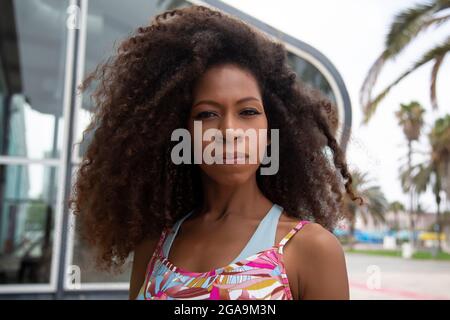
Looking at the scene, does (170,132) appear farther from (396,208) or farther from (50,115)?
(396,208)

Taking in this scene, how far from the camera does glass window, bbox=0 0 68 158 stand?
5.11 m

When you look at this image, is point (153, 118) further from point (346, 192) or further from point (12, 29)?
point (12, 29)

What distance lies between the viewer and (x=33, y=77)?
5777 mm

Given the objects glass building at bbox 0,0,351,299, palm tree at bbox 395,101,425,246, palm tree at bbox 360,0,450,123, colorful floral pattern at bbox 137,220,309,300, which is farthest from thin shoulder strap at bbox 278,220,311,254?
palm tree at bbox 395,101,425,246

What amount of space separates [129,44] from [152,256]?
538mm

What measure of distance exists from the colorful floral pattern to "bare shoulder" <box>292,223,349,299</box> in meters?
0.03

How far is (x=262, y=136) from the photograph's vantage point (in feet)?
3.31

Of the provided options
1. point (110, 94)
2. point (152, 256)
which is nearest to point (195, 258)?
point (152, 256)

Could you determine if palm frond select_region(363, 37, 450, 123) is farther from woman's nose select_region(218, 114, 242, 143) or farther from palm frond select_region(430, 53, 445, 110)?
woman's nose select_region(218, 114, 242, 143)

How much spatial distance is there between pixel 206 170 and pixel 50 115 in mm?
4663

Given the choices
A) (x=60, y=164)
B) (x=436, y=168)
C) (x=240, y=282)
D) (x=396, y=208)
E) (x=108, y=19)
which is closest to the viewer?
(x=240, y=282)

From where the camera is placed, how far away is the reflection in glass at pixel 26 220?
5.20 metres

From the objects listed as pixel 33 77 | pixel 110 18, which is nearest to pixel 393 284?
pixel 110 18

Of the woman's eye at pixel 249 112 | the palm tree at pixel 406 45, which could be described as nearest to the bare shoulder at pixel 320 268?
the woman's eye at pixel 249 112
